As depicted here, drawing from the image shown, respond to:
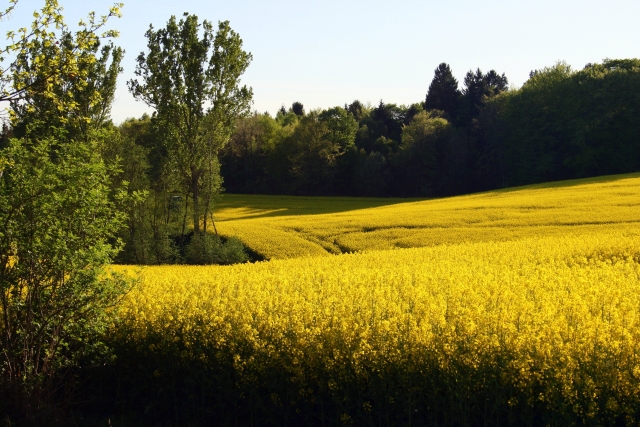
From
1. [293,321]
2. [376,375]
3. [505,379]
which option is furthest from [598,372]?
[293,321]

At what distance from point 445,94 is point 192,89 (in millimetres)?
65191

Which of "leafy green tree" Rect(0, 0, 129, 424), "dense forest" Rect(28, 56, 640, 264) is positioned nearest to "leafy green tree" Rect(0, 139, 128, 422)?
"leafy green tree" Rect(0, 0, 129, 424)

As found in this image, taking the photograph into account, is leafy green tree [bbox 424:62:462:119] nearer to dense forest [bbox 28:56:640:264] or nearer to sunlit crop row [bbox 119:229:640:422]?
dense forest [bbox 28:56:640:264]

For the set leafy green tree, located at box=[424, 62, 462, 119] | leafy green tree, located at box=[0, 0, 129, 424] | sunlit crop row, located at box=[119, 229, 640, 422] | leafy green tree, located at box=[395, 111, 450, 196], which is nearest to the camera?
sunlit crop row, located at box=[119, 229, 640, 422]

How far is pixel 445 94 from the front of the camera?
8769cm

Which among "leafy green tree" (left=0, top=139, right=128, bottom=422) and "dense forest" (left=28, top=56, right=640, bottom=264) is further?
"dense forest" (left=28, top=56, right=640, bottom=264)

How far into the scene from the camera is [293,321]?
785 cm

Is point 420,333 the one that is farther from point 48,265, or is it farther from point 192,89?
point 192,89

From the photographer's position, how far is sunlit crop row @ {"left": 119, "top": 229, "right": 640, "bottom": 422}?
6.09m

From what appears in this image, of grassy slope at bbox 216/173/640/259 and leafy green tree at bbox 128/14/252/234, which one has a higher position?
leafy green tree at bbox 128/14/252/234

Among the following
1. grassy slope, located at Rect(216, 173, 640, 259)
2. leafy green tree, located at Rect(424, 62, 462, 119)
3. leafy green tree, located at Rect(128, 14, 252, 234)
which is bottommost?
grassy slope, located at Rect(216, 173, 640, 259)

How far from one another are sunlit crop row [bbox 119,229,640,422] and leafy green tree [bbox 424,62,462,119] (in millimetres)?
78336

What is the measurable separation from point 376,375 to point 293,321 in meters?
1.55

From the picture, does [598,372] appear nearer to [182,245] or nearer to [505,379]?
[505,379]
